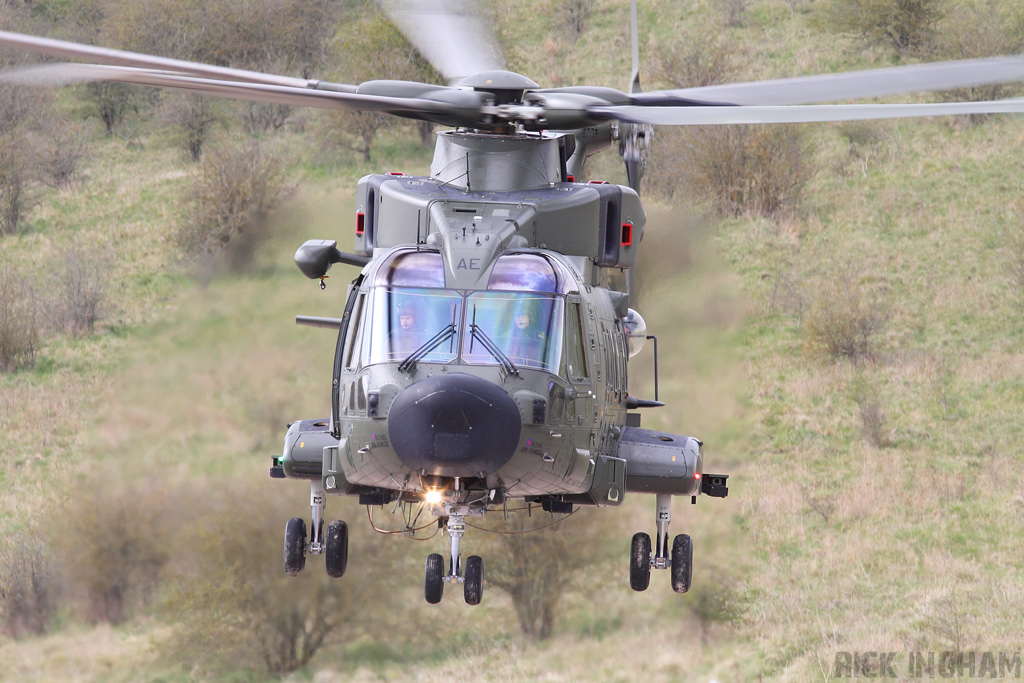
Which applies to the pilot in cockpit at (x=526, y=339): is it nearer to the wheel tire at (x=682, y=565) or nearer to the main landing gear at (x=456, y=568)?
the main landing gear at (x=456, y=568)

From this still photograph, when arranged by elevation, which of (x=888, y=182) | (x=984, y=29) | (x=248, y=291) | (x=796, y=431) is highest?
(x=984, y=29)

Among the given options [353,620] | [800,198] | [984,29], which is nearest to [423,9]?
[353,620]

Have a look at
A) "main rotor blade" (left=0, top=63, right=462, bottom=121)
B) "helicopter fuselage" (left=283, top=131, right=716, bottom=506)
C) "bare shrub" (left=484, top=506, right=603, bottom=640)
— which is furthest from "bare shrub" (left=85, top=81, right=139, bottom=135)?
"main rotor blade" (left=0, top=63, right=462, bottom=121)

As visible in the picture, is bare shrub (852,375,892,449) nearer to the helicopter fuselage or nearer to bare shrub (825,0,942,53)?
the helicopter fuselage

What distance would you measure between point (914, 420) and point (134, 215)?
19.3 metres

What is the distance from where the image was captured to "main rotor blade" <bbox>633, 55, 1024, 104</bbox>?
26.5 feet

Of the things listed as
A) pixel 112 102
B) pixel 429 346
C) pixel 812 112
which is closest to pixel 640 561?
pixel 429 346

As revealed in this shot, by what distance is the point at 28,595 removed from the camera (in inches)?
795

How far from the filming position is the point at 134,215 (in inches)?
1286

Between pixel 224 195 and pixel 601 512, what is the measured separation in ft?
42.1

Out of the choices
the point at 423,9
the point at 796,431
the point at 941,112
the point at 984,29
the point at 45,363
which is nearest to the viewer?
the point at 941,112

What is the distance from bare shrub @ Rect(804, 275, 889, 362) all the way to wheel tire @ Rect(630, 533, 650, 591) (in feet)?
53.3

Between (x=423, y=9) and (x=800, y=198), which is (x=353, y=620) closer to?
(x=423, y=9)

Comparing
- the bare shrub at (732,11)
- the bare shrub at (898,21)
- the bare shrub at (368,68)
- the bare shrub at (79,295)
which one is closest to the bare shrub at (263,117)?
the bare shrub at (368,68)
